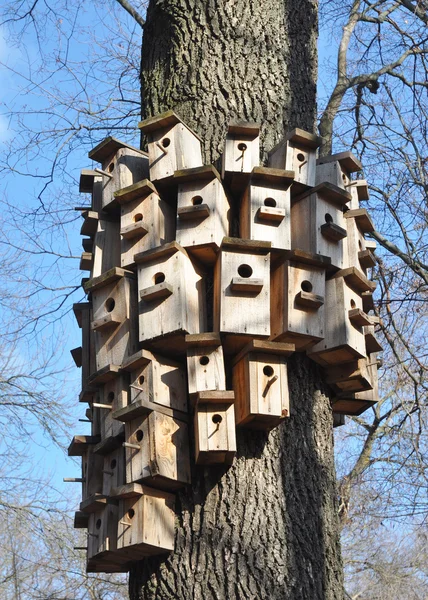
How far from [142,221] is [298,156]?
653mm

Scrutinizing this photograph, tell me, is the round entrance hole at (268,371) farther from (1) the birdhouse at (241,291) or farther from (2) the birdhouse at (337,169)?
(2) the birdhouse at (337,169)

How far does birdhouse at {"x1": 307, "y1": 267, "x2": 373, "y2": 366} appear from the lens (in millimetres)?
3195

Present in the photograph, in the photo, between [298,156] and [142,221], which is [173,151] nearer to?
[142,221]

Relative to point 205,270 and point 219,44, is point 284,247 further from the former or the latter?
point 219,44

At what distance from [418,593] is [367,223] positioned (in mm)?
9505

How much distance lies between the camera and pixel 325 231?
11.0 feet

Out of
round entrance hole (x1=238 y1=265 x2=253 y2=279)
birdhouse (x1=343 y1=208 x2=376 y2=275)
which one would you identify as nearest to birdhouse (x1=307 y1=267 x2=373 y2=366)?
birdhouse (x1=343 y1=208 x2=376 y2=275)

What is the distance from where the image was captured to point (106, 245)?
3.55 meters

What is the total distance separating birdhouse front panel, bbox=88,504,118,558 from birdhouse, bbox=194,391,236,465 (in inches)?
16.5

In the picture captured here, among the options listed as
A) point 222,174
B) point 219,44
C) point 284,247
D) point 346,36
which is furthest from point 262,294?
point 346,36

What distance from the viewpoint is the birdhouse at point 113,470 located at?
315 centimetres

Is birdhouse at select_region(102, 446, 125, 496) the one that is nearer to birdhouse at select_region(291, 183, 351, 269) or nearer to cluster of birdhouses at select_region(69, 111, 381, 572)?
cluster of birdhouses at select_region(69, 111, 381, 572)

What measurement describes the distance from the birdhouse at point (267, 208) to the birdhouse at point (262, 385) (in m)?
0.41

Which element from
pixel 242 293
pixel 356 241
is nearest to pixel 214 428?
pixel 242 293
